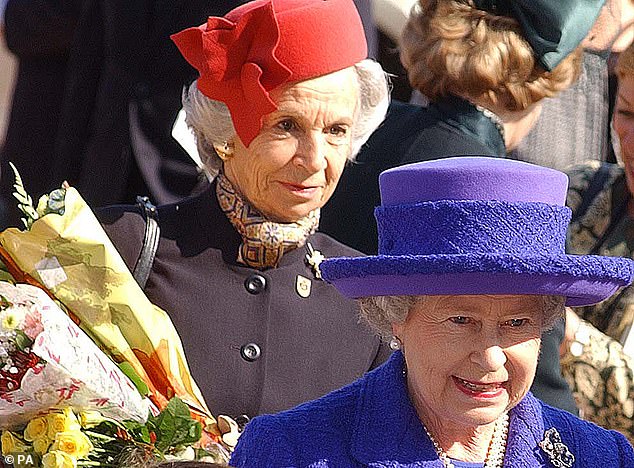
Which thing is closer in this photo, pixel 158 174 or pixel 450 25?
pixel 450 25

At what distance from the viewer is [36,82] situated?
6.12m

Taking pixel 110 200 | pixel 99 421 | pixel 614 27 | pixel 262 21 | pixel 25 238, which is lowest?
pixel 110 200

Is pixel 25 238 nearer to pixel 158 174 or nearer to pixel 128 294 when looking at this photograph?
pixel 128 294

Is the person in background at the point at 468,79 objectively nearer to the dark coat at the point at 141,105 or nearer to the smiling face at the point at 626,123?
the smiling face at the point at 626,123

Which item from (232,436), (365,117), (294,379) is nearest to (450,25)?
(365,117)

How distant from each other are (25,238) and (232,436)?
683 millimetres

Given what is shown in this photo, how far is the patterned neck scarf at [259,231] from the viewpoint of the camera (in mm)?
3840

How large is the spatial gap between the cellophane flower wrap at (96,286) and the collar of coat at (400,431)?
0.56 metres

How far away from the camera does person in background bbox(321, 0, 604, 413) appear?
430 centimetres

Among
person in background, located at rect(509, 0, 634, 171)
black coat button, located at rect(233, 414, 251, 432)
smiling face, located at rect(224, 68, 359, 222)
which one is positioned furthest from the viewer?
person in background, located at rect(509, 0, 634, 171)

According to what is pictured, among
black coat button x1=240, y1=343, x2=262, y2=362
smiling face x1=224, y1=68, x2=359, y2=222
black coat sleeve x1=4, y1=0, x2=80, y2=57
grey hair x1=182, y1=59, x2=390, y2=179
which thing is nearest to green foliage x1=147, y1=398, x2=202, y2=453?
black coat button x1=240, y1=343, x2=262, y2=362

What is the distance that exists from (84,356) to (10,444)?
29cm

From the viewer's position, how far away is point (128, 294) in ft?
11.6

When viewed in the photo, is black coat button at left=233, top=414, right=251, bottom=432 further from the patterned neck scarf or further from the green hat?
the green hat
